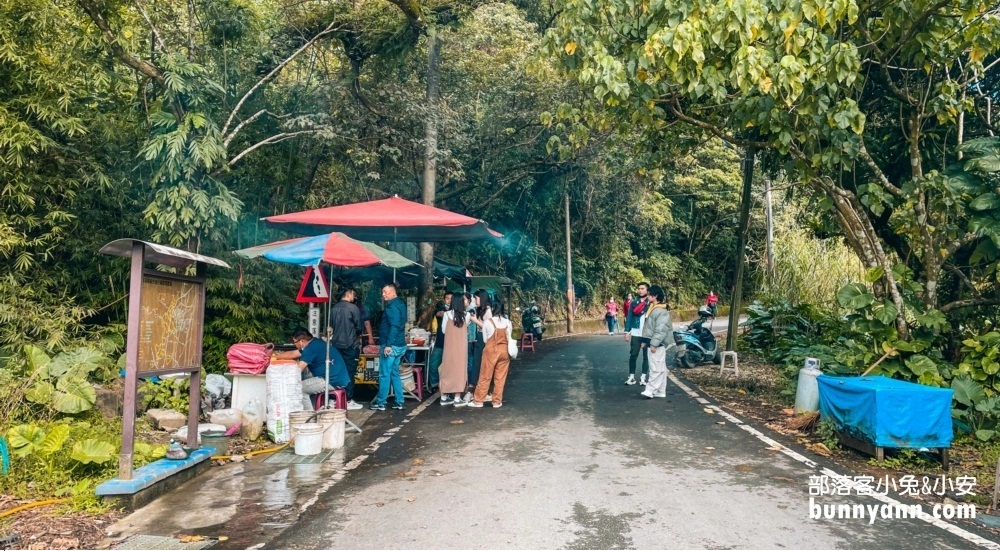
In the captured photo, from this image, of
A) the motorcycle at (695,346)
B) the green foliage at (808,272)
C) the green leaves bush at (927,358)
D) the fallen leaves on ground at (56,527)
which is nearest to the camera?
the fallen leaves on ground at (56,527)

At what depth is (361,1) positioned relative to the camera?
13828 mm

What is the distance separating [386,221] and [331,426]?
143 inches

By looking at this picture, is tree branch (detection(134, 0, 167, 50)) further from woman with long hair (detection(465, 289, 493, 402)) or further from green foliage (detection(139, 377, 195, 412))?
woman with long hair (detection(465, 289, 493, 402))

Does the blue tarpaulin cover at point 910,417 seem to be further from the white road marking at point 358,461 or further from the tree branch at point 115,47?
the tree branch at point 115,47

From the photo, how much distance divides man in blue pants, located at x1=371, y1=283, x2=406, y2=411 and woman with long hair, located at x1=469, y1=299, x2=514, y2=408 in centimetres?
116

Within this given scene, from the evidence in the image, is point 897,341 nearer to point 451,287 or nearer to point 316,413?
point 316,413

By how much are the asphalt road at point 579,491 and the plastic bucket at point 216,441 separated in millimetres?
1559

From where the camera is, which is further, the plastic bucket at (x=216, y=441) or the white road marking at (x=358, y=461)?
the plastic bucket at (x=216, y=441)

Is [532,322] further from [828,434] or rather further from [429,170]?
[828,434]

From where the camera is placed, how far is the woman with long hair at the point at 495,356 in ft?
33.7

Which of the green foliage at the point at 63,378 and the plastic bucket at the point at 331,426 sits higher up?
the green foliage at the point at 63,378

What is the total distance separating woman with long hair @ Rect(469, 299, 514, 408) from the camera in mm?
10281

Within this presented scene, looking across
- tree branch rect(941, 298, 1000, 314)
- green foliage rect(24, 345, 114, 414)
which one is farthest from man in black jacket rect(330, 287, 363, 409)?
tree branch rect(941, 298, 1000, 314)

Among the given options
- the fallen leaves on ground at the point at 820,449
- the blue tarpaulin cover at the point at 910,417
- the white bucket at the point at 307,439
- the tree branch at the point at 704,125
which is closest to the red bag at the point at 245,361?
the white bucket at the point at 307,439
